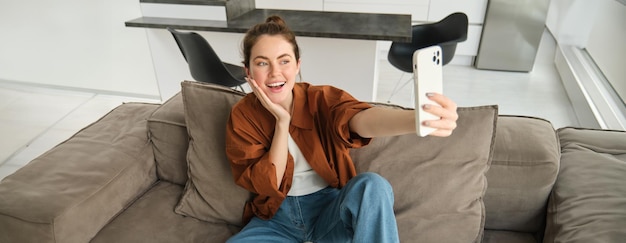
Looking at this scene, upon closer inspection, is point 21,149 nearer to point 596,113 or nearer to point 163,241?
point 163,241

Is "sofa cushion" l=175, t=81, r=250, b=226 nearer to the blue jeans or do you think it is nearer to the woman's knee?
the blue jeans

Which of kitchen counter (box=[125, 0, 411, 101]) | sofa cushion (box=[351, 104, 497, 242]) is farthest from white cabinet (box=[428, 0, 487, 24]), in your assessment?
sofa cushion (box=[351, 104, 497, 242])

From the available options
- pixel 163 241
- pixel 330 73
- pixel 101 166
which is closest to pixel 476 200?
pixel 163 241

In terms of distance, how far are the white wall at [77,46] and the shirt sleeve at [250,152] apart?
7.80 feet

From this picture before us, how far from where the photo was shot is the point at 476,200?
1350 mm

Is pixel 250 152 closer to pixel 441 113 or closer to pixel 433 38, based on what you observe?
pixel 441 113

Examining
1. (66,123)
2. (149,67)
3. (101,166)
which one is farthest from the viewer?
(149,67)

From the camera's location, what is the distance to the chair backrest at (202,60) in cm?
220

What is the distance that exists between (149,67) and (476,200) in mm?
2948

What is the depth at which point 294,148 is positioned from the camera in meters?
1.37

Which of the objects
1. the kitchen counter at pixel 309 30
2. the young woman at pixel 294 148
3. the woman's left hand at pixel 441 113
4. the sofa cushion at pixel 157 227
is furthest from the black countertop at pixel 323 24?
the woman's left hand at pixel 441 113

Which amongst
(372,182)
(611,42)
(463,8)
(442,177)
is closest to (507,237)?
(442,177)

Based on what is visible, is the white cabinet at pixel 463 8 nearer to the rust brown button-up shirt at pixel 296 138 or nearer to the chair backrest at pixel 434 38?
the chair backrest at pixel 434 38

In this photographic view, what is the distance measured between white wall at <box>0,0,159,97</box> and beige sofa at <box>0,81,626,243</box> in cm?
200
